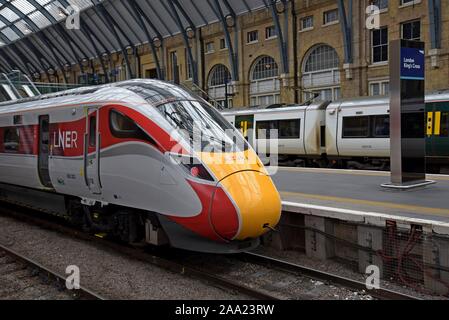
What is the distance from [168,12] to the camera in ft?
122

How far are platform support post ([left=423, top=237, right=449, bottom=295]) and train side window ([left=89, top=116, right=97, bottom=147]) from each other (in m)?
5.13

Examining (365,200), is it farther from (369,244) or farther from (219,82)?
(219,82)

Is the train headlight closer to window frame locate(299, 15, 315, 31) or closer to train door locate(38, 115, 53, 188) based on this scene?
train door locate(38, 115, 53, 188)

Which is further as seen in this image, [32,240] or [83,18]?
[83,18]

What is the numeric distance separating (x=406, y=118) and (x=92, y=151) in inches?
252

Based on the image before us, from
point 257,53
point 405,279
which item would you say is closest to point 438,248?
point 405,279

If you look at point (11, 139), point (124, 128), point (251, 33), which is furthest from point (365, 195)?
point (251, 33)

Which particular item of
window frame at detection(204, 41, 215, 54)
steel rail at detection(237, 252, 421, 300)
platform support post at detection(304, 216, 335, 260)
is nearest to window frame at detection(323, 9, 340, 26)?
window frame at detection(204, 41, 215, 54)

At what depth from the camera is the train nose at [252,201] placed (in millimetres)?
5523

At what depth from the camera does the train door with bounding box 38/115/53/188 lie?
8.55m

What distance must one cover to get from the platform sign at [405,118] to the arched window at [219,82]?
26284 millimetres

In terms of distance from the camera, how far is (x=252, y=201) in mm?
5605
